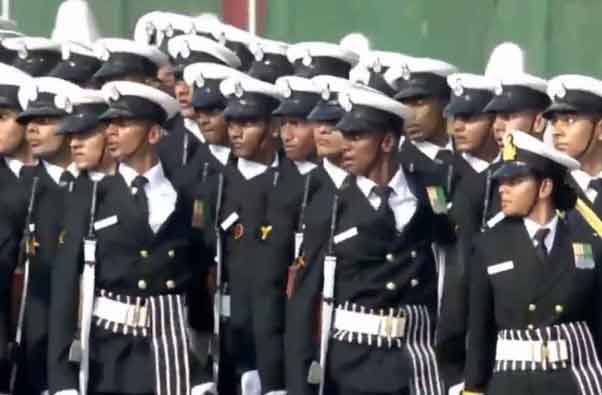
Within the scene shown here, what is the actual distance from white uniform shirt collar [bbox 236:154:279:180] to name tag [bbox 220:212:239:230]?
0.21 m

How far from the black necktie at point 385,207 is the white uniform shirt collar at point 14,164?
199 centimetres

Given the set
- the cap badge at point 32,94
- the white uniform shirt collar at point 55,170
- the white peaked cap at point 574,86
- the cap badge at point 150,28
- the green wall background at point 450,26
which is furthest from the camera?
the green wall background at point 450,26

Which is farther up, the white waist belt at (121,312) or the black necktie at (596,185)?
the black necktie at (596,185)

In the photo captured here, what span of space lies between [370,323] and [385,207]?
0.53 m

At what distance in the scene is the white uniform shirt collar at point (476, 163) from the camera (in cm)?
1452

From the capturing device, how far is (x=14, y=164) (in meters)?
14.5

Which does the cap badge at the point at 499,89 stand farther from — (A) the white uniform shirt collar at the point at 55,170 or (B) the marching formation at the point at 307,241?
(A) the white uniform shirt collar at the point at 55,170

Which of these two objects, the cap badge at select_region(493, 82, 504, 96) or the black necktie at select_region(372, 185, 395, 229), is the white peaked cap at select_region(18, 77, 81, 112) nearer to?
the black necktie at select_region(372, 185, 395, 229)

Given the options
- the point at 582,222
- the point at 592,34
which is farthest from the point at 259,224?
the point at 592,34

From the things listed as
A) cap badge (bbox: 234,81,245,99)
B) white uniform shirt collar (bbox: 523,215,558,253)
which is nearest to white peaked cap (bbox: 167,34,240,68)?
cap badge (bbox: 234,81,245,99)

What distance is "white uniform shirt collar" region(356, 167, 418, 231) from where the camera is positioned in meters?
13.4

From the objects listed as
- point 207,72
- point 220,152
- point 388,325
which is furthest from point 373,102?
point 207,72

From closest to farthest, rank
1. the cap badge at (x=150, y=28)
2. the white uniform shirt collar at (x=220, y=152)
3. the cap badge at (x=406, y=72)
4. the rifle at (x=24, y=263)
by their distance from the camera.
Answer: the rifle at (x=24, y=263)
the white uniform shirt collar at (x=220, y=152)
the cap badge at (x=406, y=72)
the cap badge at (x=150, y=28)

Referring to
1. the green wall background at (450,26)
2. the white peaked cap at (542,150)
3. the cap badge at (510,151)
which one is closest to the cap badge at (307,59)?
the green wall background at (450,26)
